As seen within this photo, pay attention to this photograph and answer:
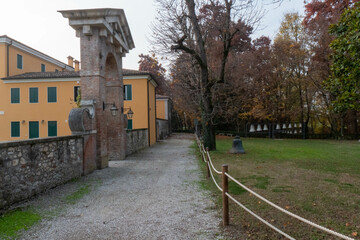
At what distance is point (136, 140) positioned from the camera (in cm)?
1584

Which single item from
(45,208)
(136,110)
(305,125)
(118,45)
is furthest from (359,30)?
(305,125)

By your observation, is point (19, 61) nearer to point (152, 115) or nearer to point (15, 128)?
point (15, 128)

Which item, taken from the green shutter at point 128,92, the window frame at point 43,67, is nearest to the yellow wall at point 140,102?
the green shutter at point 128,92

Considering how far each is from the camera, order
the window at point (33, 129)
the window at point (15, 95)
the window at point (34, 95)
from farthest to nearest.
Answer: the window at point (33, 129) < the window at point (15, 95) < the window at point (34, 95)

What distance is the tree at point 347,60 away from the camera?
20.0ft

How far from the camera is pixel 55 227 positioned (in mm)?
4180

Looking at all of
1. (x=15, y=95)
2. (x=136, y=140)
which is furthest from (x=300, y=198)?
(x=15, y=95)

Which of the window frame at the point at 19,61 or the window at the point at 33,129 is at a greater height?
the window frame at the point at 19,61

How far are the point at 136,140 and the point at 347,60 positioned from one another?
1206 centimetres

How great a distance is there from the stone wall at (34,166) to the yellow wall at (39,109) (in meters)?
16.0

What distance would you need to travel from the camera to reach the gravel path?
3.91 metres

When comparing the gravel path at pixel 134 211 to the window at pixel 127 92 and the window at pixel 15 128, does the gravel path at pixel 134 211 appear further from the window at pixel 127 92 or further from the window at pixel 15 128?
the window at pixel 15 128

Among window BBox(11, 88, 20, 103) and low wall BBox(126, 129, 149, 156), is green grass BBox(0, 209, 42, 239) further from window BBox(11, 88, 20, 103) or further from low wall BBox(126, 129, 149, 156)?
window BBox(11, 88, 20, 103)

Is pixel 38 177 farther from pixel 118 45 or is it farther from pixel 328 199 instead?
pixel 118 45
